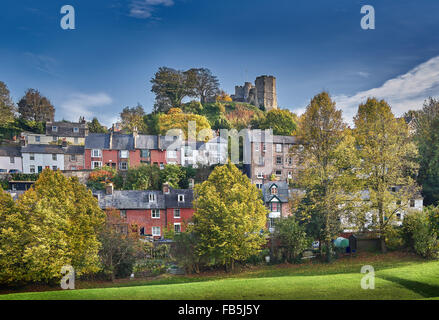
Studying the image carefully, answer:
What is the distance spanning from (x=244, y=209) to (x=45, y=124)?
53.0 metres

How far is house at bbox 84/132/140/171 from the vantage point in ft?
166

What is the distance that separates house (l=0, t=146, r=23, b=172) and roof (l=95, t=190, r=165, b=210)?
2153 cm

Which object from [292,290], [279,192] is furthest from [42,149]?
[292,290]

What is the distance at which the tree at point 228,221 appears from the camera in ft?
91.8

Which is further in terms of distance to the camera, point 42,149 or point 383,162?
point 42,149

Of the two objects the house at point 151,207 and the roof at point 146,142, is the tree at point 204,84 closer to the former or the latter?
the roof at point 146,142

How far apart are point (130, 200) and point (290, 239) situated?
65.8 feet

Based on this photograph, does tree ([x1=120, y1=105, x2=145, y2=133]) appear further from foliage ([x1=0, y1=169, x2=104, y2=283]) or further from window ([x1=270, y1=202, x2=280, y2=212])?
foliage ([x1=0, y1=169, x2=104, y2=283])

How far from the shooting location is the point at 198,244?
28.2m

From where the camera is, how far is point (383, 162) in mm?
31328

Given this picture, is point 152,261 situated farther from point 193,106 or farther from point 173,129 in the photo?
point 193,106

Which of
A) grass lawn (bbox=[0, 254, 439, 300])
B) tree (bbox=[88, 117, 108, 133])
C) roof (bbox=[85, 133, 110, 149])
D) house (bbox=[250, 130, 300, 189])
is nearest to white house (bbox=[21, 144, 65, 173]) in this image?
roof (bbox=[85, 133, 110, 149])

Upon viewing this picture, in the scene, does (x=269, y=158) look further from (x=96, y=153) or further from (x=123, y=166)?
(x=96, y=153)
